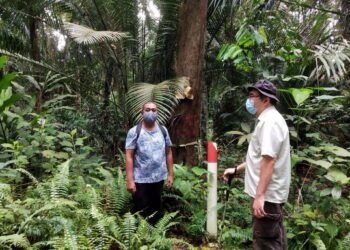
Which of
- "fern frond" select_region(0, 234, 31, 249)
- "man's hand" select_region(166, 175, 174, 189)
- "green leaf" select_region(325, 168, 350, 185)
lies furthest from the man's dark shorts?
"fern frond" select_region(0, 234, 31, 249)

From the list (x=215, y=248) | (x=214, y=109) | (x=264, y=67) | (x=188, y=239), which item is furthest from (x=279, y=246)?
(x=214, y=109)

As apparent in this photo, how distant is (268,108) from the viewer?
3.03 meters

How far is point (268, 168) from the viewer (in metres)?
2.83

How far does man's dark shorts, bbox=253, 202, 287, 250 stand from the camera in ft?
9.80

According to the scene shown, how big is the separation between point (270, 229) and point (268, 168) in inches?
21.3

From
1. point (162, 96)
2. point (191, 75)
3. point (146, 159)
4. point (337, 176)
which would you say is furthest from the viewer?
point (191, 75)

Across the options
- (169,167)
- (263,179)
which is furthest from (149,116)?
(263,179)

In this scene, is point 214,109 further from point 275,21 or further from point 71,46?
point 71,46

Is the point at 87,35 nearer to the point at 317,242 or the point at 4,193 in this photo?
the point at 4,193

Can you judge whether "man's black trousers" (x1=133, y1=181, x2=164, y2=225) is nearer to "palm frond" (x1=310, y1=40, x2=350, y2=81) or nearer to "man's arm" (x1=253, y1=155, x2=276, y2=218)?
"man's arm" (x1=253, y1=155, x2=276, y2=218)

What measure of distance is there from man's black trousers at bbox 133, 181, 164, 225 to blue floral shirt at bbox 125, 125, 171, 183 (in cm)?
8

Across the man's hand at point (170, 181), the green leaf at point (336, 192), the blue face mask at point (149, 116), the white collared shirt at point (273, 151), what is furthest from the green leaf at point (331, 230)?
the blue face mask at point (149, 116)

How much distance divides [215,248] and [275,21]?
461 centimetres

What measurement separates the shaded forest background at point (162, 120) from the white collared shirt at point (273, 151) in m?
0.97
